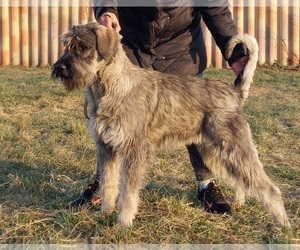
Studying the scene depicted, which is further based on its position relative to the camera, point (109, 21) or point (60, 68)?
point (109, 21)

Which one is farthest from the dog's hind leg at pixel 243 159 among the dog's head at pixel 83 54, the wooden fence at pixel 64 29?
the wooden fence at pixel 64 29

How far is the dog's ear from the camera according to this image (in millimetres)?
3914

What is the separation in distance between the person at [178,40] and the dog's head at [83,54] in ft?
1.77

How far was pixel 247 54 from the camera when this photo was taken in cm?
438

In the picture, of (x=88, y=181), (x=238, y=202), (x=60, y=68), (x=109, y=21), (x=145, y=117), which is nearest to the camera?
(x=60, y=68)

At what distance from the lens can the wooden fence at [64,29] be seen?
11.7 meters

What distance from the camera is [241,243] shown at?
3867mm

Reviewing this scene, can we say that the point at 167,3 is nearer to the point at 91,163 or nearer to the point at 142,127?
the point at 142,127

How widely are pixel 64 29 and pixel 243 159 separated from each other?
841cm

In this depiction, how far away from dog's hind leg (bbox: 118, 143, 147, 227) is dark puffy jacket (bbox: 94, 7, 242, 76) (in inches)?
37.5

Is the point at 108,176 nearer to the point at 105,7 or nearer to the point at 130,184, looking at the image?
the point at 130,184

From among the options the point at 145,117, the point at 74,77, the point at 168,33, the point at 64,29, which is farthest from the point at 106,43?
the point at 64,29

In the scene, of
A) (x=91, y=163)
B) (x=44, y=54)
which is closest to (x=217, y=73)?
(x=44, y=54)

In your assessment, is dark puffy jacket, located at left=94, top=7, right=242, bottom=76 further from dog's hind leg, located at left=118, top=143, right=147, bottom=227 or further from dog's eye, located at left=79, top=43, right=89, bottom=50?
dog's hind leg, located at left=118, top=143, right=147, bottom=227
